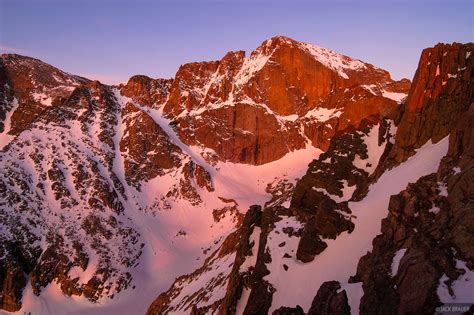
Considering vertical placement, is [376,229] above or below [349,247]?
above

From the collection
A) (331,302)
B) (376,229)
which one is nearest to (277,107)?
(376,229)

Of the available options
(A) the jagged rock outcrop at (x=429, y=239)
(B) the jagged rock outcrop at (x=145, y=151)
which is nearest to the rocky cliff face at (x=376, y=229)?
(A) the jagged rock outcrop at (x=429, y=239)

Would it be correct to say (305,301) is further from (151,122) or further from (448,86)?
(151,122)

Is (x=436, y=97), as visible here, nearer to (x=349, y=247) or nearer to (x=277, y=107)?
(x=349, y=247)

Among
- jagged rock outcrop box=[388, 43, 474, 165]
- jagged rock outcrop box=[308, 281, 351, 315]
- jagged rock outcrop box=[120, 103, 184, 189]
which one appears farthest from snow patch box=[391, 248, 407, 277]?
jagged rock outcrop box=[120, 103, 184, 189]

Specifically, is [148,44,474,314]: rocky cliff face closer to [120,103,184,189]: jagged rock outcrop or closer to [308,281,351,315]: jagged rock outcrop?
[308,281,351,315]: jagged rock outcrop
